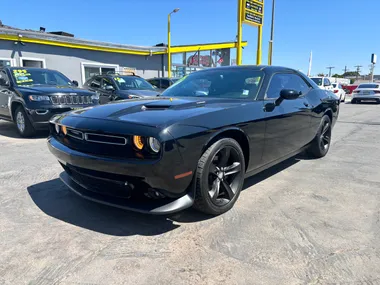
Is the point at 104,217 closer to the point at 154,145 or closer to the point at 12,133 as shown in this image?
the point at 154,145

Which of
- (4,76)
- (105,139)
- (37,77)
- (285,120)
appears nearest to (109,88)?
(37,77)

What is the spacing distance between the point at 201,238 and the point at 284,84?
2475 mm

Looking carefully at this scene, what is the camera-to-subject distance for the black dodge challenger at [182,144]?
92.7 inches

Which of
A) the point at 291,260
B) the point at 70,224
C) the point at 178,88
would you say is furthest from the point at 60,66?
the point at 291,260

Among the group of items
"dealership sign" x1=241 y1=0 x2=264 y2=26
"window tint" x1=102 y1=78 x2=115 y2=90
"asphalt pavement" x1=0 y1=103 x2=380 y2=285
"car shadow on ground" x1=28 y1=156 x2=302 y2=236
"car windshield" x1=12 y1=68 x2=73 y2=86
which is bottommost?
"asphalt pavement" x1=0 y1=103 x2=380 y2=285

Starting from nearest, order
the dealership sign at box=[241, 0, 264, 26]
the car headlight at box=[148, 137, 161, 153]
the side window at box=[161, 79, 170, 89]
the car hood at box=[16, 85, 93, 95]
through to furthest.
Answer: the car headlight at box=[148, 137, 161, 153], the car hood at box=[16, 85, 93, 95], the side window at box=[161, 79, 170, 89], the dealership sign at box=[241, 0, 264, 26]

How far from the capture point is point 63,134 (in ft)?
9.76

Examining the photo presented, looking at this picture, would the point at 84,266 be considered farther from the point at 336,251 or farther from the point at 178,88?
the point at 178,88

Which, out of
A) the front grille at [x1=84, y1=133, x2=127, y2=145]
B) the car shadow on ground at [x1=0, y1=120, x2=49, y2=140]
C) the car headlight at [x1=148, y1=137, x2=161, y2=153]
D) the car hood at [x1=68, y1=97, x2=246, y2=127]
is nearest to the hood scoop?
the car hood at [x1=68, y1=97, x2=246, y2=127]

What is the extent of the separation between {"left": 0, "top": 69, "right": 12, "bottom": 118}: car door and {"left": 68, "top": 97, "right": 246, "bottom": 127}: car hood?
196 inches

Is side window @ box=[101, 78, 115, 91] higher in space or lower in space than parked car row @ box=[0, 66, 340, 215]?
higher

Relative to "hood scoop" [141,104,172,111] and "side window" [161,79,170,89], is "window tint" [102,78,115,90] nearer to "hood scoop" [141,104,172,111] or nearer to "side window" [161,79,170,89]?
"side window" [161,79,170,89]

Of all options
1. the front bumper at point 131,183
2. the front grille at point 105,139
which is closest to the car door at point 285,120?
the front bumper at point 131,183

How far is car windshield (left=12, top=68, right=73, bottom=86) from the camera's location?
23.3ft
